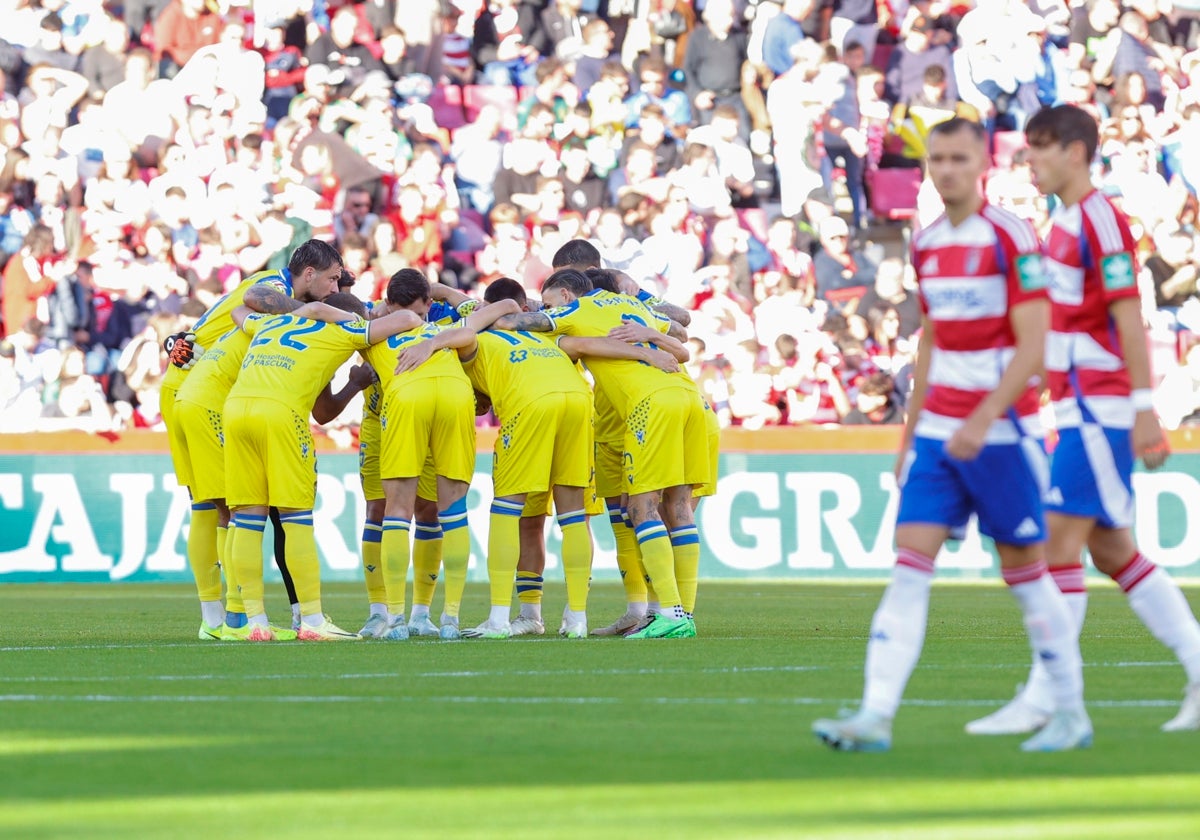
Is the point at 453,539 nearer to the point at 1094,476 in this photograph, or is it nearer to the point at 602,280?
the point at 602,280

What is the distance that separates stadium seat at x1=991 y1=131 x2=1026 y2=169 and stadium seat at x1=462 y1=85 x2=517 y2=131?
5.43m

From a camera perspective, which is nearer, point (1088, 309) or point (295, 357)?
point (1088, 309)

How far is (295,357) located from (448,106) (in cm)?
1212

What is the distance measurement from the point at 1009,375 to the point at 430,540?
6.58 m

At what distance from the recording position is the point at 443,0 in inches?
946

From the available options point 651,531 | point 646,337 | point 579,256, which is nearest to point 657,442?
point 651,531

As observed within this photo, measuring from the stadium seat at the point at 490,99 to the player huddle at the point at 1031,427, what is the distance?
16039mm

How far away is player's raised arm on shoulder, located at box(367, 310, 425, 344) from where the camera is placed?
1177 centimetres

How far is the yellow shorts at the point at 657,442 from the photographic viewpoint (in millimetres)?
11875

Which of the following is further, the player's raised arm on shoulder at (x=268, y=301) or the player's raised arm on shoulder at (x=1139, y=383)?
the player's raised arm on shoulder at (x=268, y=301)

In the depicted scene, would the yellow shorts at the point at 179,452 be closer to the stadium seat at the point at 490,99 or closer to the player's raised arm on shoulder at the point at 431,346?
the player's raised arm on shoulder at the point at 431,346

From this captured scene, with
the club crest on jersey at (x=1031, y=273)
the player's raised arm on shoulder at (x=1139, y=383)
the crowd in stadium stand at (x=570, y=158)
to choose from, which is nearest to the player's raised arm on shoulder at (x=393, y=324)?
the player's raised arm on shoulder at (x=1139, y=383)

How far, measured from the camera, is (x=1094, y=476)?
721cm

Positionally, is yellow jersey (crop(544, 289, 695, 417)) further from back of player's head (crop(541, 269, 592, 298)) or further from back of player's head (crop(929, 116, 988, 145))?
back of player's head (crop(929, 116, 988, 145))
